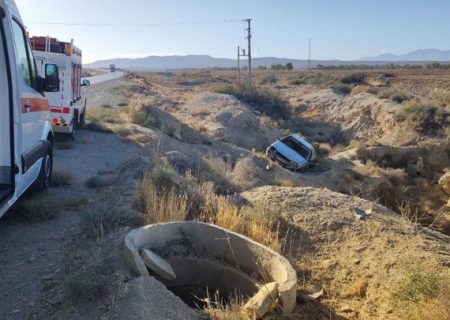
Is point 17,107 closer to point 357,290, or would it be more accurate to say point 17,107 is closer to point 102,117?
point 357,290

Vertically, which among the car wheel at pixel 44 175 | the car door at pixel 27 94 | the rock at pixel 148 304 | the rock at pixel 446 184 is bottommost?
the rock at pixel 446 184

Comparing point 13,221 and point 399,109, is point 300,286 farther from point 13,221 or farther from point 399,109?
point 399,109

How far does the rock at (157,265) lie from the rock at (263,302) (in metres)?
1.17

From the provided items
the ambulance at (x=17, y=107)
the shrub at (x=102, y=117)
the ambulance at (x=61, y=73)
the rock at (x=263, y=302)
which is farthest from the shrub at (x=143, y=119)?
the rock at (x=263, y=302)

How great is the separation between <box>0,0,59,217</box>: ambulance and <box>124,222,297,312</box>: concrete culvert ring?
158cm

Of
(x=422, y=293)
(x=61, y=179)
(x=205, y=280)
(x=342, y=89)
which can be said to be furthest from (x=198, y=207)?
(x=342, y=89)

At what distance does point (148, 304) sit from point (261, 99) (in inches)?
1691

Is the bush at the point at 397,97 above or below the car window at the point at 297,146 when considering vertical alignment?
above

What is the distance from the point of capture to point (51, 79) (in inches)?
310

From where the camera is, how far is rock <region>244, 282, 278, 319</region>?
5414 mm

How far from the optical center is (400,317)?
18.6 feet

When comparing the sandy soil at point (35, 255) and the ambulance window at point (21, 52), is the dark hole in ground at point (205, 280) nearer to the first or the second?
the sandy soil at point (35, 255)

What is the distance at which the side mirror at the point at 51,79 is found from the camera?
7.82 metres

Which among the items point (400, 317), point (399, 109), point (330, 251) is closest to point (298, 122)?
point (399, 109)
